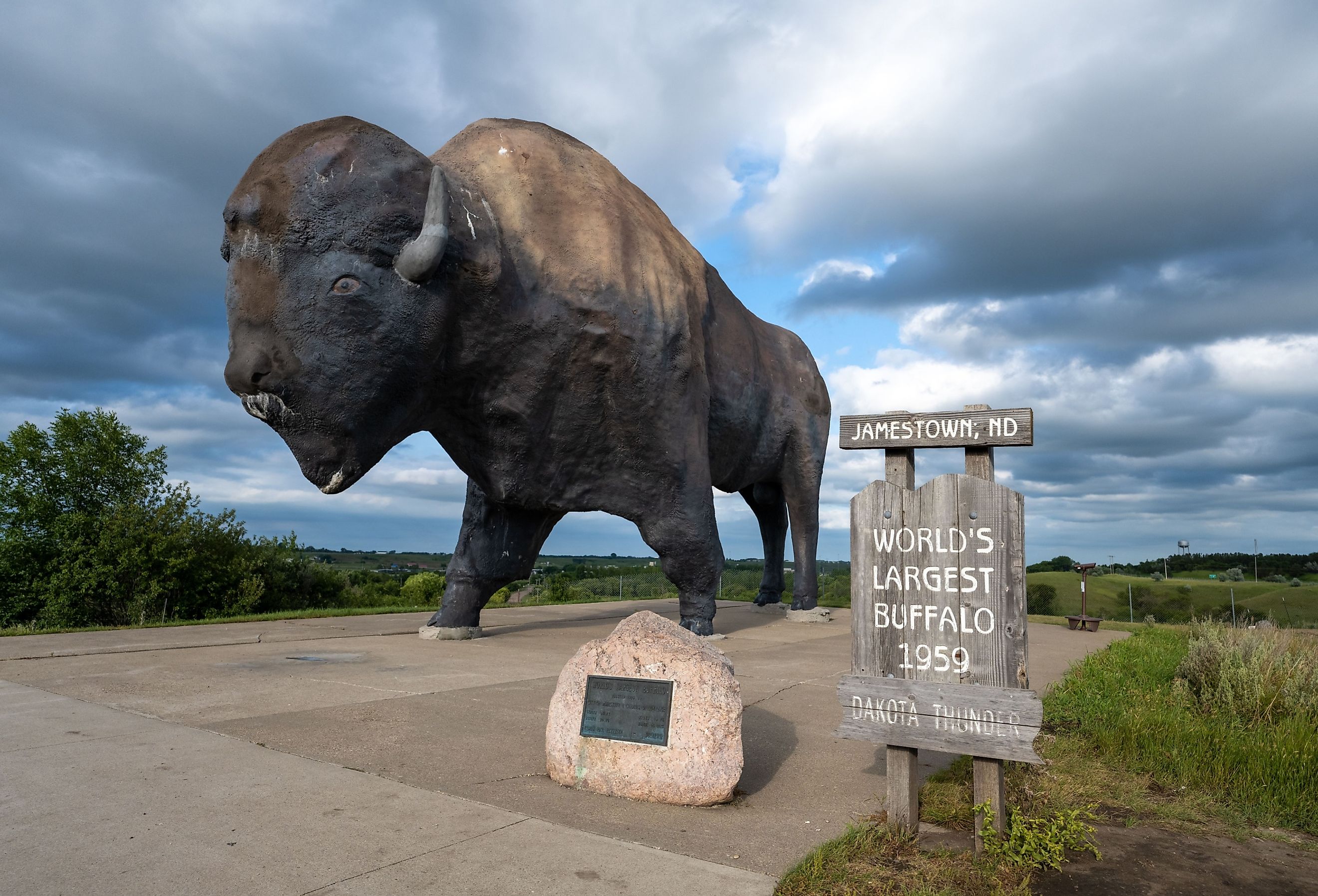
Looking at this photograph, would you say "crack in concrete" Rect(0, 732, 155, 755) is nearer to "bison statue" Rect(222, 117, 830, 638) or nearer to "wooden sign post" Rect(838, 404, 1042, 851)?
"bison statue" Rect(222, 117, 830, 638)

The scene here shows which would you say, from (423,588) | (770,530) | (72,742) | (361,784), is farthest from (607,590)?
(361,784)

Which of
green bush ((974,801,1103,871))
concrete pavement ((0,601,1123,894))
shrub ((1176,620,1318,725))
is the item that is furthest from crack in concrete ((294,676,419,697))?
shrub ((1176,620,1318,725))

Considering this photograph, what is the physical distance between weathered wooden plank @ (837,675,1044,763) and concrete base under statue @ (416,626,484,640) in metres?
6.02

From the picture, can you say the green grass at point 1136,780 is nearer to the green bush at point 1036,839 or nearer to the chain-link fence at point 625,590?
the green bush at point 1036,839

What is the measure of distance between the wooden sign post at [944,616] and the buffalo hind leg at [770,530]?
928 centimetres

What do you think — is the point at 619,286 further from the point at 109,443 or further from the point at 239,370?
the point at 109,443

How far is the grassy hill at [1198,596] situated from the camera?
13688mm

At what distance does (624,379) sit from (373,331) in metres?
2.20

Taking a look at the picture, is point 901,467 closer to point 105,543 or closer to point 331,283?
point 331,283

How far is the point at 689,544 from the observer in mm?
8031

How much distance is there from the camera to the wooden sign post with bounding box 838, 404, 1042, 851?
3.23m

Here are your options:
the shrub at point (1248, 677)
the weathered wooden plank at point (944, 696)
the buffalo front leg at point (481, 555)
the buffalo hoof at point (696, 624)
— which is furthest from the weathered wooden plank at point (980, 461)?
the buffalo front leg at point (481, 555)

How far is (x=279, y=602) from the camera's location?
13.5 meters

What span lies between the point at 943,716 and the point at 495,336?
15.3ft
